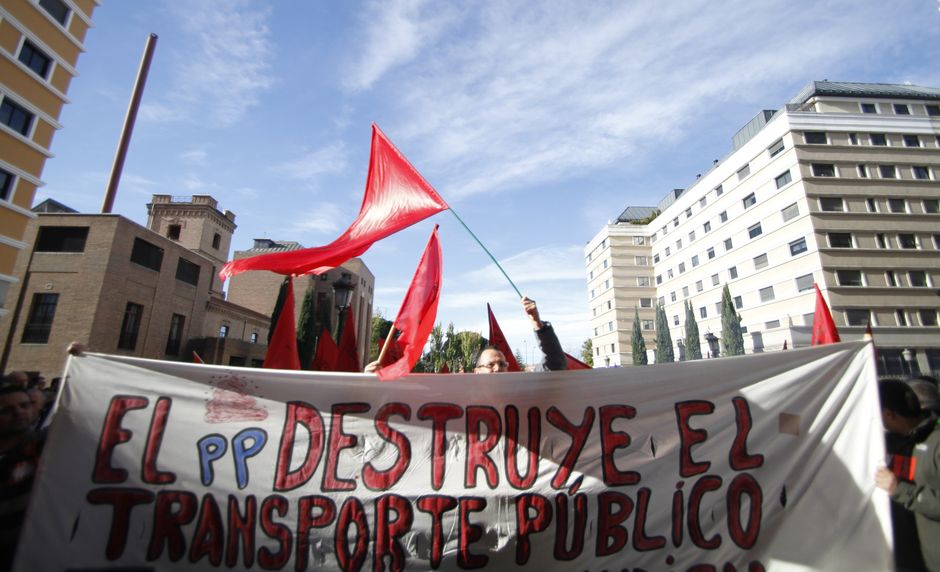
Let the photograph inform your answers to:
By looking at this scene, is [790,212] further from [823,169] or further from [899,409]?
[899,409]

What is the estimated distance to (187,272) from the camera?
2938 cm

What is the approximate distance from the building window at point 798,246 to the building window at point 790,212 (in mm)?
2044

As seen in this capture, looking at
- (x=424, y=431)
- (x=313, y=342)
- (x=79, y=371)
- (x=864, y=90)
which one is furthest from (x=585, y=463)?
(x=864, y=90)

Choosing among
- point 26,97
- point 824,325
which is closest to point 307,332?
point 26,97

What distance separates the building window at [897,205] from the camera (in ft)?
118

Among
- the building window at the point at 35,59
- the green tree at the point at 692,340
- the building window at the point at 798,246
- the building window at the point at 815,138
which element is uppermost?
the building window at the point at 815,138

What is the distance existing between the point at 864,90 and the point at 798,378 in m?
52.5

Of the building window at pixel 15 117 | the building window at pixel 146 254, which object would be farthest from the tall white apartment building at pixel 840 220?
the building window at pixel 15 117

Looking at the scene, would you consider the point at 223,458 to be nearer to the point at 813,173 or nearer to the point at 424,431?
the point at 424,431

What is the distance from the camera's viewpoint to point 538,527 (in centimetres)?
311

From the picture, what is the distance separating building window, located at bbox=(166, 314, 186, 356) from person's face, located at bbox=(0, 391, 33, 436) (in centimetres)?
2887

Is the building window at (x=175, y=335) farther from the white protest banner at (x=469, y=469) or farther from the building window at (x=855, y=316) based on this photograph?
the building window at (x=855, y=316)

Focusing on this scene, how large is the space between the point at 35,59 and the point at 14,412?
23225 mm

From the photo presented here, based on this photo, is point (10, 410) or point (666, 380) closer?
point (10, 410)
